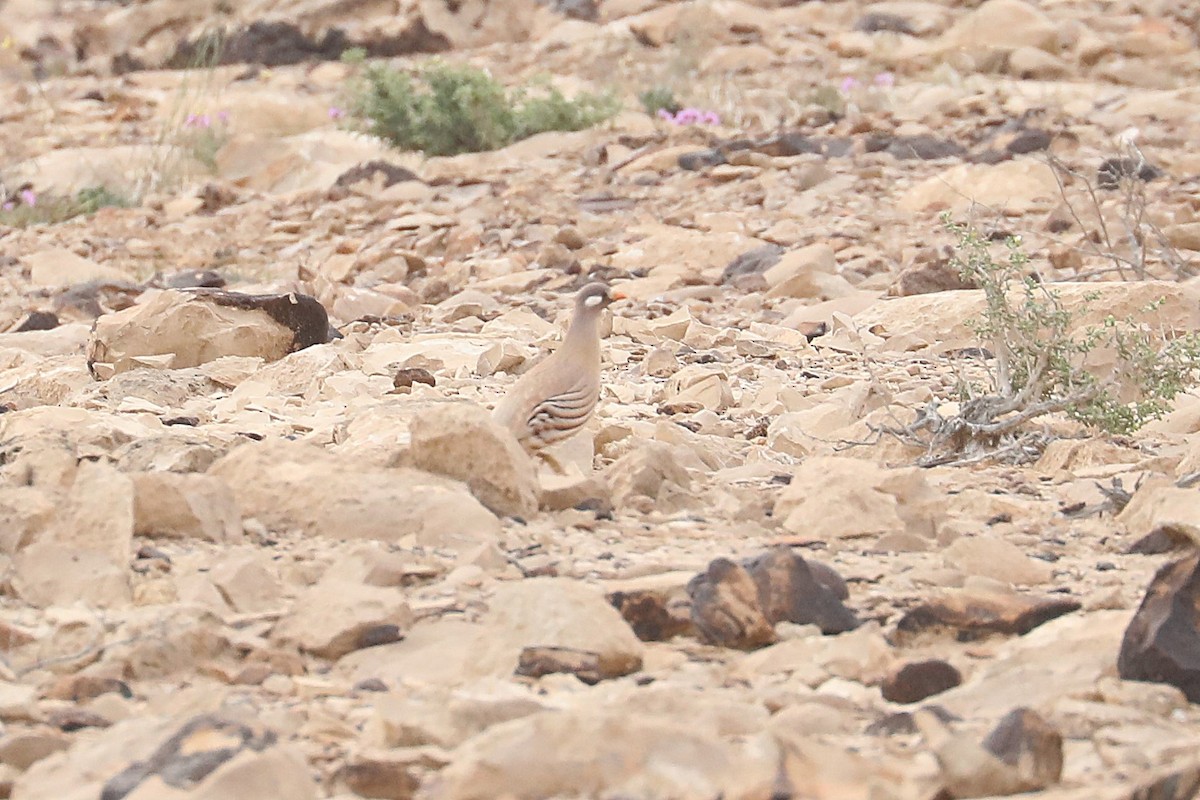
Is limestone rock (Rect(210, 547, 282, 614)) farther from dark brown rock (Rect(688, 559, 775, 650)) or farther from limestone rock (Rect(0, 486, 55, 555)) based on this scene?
dark brown rock (Rect(688, 559, 775, 650))

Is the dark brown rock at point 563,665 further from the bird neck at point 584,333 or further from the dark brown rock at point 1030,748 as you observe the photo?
the bird neck at point 584,333

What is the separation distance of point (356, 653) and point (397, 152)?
25.5 feet

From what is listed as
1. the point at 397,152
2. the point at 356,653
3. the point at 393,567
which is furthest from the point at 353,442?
the point at 397,152

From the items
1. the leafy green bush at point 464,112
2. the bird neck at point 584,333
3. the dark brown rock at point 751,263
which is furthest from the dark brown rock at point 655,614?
the leafy green bush at point 464,112

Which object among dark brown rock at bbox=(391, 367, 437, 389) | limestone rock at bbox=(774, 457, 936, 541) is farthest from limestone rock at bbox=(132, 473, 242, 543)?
dark brown rock at bbox=(391, 367, 437, 389)

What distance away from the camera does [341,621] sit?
2.68 m

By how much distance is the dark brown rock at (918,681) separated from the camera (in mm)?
2482

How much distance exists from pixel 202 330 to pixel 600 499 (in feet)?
7.93

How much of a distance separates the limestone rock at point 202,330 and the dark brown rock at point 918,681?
3.36m

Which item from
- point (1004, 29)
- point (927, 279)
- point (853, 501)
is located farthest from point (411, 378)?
point (1004, 29)

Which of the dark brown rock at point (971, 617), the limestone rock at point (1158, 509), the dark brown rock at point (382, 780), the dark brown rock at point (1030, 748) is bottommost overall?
the limestone rock at point (1158, 509)

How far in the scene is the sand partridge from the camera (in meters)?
3.82

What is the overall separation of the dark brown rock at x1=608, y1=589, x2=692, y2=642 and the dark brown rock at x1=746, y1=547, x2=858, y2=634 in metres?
0.13

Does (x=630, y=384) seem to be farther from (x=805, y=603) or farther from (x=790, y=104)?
(x=790, y=104)
